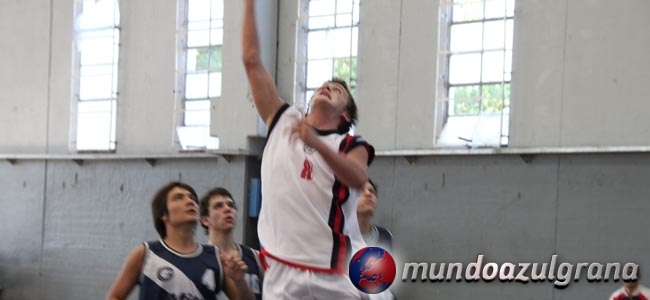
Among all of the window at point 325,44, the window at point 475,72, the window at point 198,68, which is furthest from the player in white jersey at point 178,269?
the window at point 198,68

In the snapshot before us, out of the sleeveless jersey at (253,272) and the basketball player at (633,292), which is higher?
the sleeveless jersey at (253,272)

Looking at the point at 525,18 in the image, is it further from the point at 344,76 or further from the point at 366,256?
the point at 366,256

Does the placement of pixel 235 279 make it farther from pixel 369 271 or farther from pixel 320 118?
pixel 320 118

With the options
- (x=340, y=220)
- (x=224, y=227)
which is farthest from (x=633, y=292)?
(x=340, y=220)

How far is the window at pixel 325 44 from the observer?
11828mm

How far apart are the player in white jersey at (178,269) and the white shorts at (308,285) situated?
3.65 ft

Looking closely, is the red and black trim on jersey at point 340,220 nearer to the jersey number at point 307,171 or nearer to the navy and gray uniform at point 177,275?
the jersey number at point 307,171

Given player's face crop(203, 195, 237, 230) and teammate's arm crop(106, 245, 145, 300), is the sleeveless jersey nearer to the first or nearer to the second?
player's face crop(203, 195, 237, 230)

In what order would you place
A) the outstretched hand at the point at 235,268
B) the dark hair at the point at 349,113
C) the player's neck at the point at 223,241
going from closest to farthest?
1. the dark hair at the point at 349,113
2. the outstretched hand at the point at 235,268
3. the player's neck at the point at 223,241

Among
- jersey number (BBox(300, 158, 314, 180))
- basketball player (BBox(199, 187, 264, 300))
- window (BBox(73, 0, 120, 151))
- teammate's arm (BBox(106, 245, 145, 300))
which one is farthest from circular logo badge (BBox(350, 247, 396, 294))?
window (BBox(73, 0, 120, 151))

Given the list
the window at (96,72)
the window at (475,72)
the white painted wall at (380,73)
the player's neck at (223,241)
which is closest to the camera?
the player's neck at (223,241)

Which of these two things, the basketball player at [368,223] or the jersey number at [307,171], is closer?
the jersey number at [307,171]

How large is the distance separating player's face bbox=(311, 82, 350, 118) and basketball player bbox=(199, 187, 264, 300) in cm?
216

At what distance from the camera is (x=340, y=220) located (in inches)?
139
